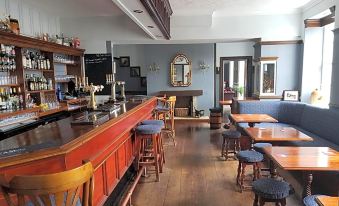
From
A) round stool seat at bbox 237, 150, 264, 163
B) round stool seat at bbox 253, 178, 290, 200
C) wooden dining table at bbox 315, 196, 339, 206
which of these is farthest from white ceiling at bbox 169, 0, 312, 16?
wooden dining table at bbox 315, 196, 339, 206

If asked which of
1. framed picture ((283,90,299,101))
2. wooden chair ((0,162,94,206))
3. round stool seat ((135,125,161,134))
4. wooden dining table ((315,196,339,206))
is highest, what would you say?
framed picture ((283,90,299,101))

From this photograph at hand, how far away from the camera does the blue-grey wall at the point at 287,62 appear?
6145 mm

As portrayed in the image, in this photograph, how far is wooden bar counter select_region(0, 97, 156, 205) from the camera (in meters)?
1.57

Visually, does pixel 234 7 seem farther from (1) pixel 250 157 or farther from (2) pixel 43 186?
(2) pixel 43 186

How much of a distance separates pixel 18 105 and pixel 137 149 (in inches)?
87.8

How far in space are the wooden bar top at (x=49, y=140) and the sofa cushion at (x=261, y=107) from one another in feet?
14.2

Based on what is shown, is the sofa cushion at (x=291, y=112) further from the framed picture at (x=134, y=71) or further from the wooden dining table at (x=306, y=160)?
the framed picture at (x=134, y=71)

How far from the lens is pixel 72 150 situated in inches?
71.9

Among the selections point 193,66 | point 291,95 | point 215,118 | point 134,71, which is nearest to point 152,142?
point 215,118

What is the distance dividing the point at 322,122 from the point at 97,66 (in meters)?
5.02

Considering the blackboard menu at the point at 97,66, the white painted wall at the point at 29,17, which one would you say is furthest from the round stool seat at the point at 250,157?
the white painted wall at the point at 29,17

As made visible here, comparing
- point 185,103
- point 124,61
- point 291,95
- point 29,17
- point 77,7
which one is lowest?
point 185,103

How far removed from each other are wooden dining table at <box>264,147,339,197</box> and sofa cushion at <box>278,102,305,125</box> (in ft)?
9.61

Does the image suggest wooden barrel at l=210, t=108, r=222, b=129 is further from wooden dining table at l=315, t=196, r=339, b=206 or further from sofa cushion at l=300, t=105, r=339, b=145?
wooden dining table at l=315, t=196, r=339, b=206
